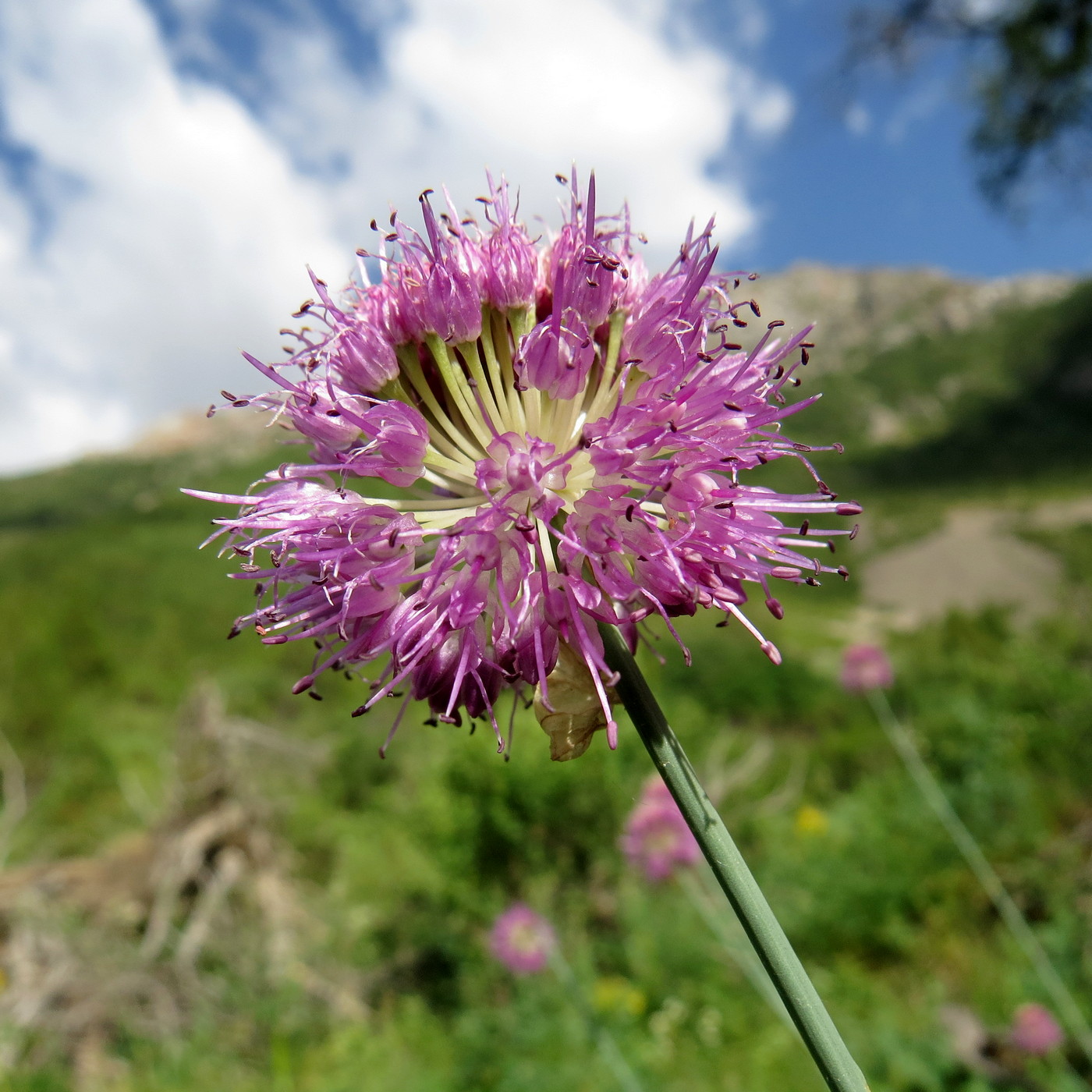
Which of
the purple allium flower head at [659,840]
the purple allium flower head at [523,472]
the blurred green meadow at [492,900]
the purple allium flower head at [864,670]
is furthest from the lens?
the blurred green meadow at [492,900]

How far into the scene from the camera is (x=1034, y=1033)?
4.50 meters

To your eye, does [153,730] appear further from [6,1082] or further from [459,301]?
[459,301]

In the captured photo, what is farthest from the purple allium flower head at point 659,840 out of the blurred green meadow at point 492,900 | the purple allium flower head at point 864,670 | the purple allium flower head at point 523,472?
the purple allium flower head at point 523,472

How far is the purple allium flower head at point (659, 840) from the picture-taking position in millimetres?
4379

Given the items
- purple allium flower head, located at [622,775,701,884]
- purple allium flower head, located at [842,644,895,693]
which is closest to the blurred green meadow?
purple allium flower head, located at [622,775,701,884]

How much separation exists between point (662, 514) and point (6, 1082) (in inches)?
317

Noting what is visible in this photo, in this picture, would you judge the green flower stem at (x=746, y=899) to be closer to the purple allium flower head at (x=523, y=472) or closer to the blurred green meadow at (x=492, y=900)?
the purple allium flower head at (x=523, y=472)

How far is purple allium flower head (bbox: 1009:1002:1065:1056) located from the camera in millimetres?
4461

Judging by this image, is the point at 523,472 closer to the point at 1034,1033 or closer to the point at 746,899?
the point at 746,899

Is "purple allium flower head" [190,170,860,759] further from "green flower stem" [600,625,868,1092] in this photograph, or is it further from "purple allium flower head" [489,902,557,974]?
"purple allium flower head" [489,902,557,974]

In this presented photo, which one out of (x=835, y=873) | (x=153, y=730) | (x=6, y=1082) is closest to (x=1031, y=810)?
(x=835, y=873)

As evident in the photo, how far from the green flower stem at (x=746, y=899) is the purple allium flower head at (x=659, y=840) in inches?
139

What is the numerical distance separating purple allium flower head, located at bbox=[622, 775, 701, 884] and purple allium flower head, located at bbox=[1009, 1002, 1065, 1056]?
216 cm

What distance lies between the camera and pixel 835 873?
8.08 metres
